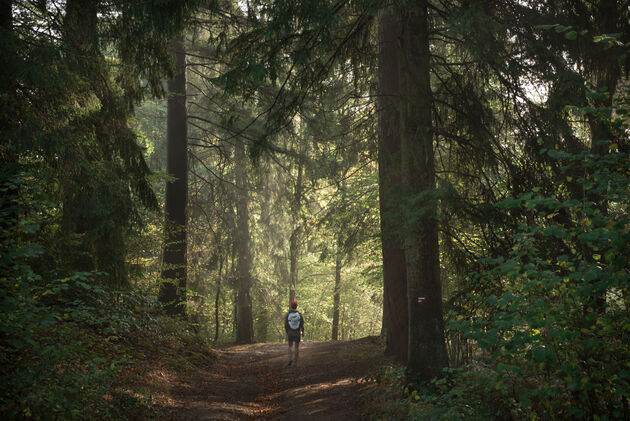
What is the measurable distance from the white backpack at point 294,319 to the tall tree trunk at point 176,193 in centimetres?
314

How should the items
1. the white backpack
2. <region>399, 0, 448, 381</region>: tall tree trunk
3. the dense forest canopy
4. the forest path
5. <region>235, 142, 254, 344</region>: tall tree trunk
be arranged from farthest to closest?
<region>235, 142, 254, 344</region>: tall tree trunk < the white backpack < the forest path < <region>399, 0, 448, 381</region>: tall tree trunk < the dense forest canopy

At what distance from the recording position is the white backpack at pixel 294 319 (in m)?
13.8

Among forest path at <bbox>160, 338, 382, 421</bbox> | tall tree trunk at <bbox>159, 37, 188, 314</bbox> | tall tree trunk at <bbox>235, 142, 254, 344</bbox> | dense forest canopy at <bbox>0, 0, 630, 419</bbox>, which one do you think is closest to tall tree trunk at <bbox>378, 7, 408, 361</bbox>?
dense forest canopy at <bbox>0, 0, 630, 419</bbox>

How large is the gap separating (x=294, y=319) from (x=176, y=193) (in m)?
5.25

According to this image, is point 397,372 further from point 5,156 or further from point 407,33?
point 5,156

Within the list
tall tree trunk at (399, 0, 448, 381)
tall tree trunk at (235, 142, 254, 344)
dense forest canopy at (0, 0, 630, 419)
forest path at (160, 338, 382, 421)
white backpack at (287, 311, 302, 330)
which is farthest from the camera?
tall tree trunk at (235, 142, 254, 344)

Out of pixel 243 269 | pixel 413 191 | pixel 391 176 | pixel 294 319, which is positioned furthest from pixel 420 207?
pixel 243 269

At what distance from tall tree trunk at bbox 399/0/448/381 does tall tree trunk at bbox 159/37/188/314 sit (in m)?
7.36

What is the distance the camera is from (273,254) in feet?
83.1

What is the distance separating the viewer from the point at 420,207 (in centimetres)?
719

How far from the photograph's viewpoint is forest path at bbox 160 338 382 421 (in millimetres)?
8003

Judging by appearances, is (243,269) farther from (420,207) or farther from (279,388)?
(420,207)

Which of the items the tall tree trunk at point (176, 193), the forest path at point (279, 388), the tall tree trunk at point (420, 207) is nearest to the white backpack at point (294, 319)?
the forest path at point (279, 388)

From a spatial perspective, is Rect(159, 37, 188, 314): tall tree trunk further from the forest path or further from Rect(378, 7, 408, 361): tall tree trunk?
Rect(378, 7, 408, 361): tall tree trunk
